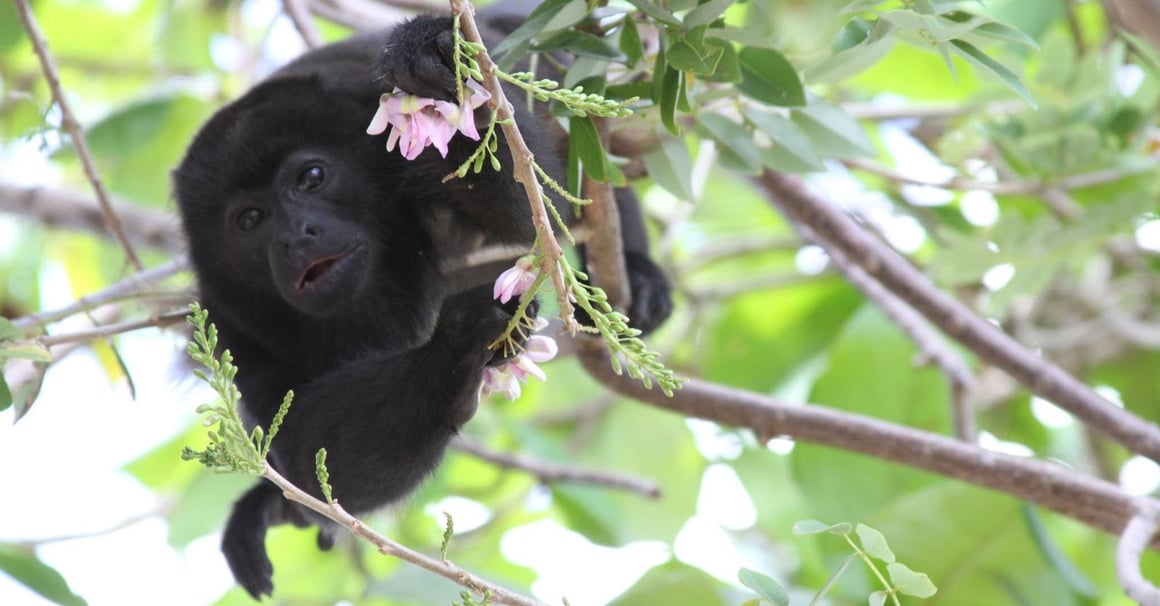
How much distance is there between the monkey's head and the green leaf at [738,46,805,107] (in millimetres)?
967

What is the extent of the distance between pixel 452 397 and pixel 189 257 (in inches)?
44.9

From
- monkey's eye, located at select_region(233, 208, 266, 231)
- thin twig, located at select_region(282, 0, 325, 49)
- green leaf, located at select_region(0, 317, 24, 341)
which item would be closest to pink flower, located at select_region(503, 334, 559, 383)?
green leaf, located at select_region(0, 317, 24, 341)

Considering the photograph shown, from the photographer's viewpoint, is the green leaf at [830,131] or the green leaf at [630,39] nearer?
the green leaf at [630,39]

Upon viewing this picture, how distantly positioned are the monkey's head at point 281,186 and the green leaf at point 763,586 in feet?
4.00

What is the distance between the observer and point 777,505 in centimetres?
394

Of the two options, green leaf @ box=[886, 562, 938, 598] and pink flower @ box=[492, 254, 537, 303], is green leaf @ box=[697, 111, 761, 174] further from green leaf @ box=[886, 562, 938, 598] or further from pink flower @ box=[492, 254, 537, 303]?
green leaf @ box=[886, 562, 938, 598]

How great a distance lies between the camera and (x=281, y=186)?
2.67m

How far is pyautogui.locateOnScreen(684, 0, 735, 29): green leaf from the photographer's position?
1584 millimetres

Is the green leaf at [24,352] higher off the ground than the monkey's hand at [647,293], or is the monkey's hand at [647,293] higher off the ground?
the green leaf at [24,352]

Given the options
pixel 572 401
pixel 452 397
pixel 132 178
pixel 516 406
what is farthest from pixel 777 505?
pixel 132 178

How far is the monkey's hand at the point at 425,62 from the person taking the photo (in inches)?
64.8

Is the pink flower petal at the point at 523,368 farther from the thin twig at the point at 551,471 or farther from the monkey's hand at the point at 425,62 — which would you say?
the thin twig at the point at 551,471

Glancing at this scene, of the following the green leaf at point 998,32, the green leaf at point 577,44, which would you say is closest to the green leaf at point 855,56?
the green leaf at point 998,32

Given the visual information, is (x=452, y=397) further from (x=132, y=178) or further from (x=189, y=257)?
(x=132, y=178)
